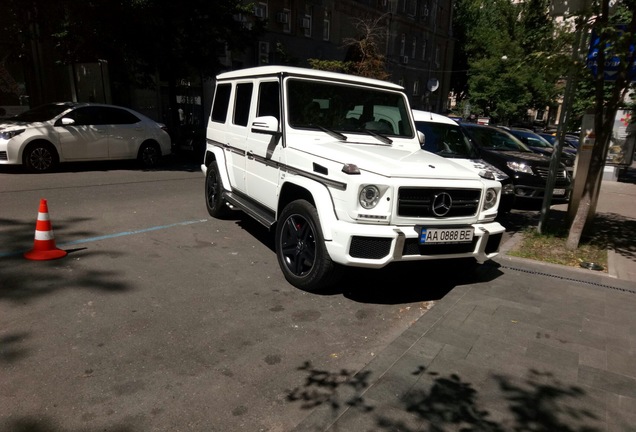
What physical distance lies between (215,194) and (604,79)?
5766 mm

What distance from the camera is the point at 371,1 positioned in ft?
107

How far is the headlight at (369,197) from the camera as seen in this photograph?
3842mm

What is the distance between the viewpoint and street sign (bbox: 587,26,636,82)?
551cm

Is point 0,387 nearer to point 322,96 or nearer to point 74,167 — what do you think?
point 322,96

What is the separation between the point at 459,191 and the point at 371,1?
3238 centimetres

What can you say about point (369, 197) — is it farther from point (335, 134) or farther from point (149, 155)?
point (149, 155)

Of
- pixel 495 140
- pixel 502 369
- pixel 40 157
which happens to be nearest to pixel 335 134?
pixel 502 369

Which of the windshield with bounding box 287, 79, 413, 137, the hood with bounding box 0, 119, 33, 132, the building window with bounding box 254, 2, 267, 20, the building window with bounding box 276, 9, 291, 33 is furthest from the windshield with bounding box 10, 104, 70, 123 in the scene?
the building window with bounding box 276, 9, 291, 33

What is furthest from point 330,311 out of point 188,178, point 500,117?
point 500,117

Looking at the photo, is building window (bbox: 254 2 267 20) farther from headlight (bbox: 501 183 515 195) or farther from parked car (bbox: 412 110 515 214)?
headlight (bbox: 501 183 515 195)

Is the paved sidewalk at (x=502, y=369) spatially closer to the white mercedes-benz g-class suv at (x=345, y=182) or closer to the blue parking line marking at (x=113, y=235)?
the white mercedes-benz g-class suv at (x=345, y=182)

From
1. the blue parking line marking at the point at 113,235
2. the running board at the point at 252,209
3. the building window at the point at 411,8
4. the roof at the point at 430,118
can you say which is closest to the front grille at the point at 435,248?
the running board at the point at 252,209

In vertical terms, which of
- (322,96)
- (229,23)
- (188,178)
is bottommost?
(188,178)

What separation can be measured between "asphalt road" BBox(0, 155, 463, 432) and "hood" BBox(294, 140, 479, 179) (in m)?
0.95
